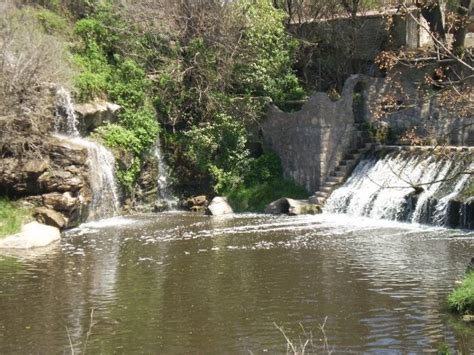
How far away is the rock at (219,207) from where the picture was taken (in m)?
23.3

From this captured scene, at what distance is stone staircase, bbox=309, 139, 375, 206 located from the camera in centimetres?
2356

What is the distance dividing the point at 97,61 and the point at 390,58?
1674 cm

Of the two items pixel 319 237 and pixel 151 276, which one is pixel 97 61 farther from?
pixel 151 276

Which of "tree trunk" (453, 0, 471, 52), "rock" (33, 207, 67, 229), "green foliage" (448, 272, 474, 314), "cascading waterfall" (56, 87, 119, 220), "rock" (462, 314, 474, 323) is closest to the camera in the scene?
"rock" (462, 314, 474, 323)

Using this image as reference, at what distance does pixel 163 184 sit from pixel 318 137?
18.2ft

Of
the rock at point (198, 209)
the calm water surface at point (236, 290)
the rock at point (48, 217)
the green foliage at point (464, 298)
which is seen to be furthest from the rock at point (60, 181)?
the green foliage at point (464, 298)

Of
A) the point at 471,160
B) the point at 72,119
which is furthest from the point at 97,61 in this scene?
the point at 471,160

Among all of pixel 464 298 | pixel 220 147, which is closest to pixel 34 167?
pixel 220 147

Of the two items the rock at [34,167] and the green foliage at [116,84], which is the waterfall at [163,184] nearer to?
the green foliage at [116,84]

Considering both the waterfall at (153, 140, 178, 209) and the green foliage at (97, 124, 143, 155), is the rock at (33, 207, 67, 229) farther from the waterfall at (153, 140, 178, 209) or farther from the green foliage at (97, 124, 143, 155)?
the waterfall at (153, 140, 178, 209)

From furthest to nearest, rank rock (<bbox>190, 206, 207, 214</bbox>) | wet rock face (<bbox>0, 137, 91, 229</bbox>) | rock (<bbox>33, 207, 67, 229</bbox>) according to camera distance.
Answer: rock (<bbox>190, 206, 207, 214</bbox>)
wet rock face (<bbox>0, 137, 91, 229</bbox>)
rock (<bbox>33, 207, 67, 229</bbox>)

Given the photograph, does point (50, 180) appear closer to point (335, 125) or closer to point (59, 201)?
point (59, 201)

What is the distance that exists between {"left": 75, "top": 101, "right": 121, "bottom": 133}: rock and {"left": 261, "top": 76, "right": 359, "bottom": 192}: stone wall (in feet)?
19.3

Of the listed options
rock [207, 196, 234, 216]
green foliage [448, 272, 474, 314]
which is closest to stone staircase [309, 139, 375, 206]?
rock [207, 196, 234, 216]
